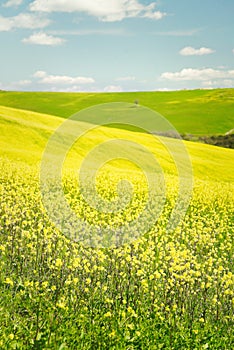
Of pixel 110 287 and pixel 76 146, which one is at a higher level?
pixel 76 146

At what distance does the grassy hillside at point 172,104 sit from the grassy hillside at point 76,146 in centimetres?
4722

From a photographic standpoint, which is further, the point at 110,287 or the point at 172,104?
the point at 172,104

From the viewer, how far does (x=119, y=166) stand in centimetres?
4531

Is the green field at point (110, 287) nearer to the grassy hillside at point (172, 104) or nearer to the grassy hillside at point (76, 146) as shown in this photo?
the grassy hillside at point (76, 146)

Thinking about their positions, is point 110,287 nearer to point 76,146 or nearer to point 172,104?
point 76,146

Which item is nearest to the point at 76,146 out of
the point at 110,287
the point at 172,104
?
the point at 110,287

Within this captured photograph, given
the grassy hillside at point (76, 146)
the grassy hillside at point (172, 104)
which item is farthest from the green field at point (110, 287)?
the grassy hillside at point (172, 104)

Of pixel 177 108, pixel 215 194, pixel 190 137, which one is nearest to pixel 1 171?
pixel 215 194

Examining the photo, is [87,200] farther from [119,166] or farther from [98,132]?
[98,132]

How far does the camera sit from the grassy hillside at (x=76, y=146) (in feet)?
134

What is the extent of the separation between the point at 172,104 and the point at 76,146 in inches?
4274

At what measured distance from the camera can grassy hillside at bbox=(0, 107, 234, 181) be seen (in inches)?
Answer: 1609

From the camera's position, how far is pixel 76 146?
4619cm

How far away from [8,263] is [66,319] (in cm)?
307
